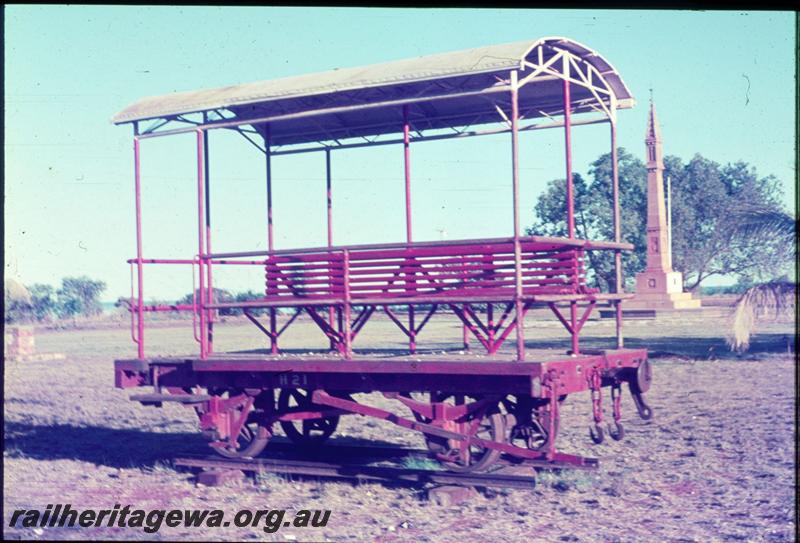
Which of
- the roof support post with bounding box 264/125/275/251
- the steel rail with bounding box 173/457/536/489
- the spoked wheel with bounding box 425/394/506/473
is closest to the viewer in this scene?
the steel rail with bounding box 173/457/536/489

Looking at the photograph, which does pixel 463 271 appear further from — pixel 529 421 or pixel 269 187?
pixel 269 187

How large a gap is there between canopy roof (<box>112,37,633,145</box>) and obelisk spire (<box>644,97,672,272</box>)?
103 ft

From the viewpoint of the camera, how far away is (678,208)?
2222 inches

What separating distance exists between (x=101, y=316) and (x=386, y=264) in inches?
2370

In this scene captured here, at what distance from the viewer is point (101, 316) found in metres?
65.2

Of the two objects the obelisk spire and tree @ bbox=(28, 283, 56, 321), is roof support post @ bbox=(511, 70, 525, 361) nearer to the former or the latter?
the obelisk spire

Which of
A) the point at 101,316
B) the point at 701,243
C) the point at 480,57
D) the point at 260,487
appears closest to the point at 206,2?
the point at 480,57

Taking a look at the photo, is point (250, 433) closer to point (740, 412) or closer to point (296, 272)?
point (296, 272)

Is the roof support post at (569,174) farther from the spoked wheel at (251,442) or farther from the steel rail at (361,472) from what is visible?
the spoked wheel at (251,442)

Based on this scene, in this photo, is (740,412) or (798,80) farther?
(740,412)

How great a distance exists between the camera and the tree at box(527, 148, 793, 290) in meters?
46.4

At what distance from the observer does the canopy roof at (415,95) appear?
8453 mm

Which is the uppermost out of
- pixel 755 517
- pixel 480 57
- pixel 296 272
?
pixel 480 57

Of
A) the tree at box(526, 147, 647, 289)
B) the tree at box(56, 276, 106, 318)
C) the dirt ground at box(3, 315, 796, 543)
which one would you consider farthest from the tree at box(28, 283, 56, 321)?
the dirt ground at box(3, 315, 796, 543)
